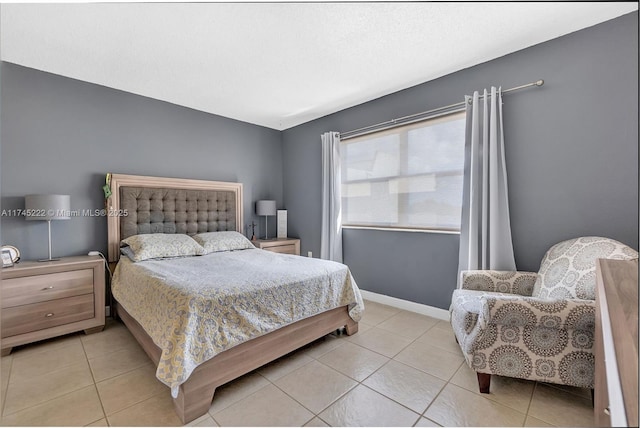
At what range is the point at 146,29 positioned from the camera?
1.98 metres

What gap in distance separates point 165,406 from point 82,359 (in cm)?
105

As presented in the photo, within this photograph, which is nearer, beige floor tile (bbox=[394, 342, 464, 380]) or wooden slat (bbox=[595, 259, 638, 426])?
wooden slat (bbox=[595, 259, 638, 426])

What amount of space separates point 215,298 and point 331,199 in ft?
7.56

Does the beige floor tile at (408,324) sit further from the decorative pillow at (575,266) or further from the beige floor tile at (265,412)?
the beige floor tile at (265,412)

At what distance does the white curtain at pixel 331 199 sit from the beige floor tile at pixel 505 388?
199 cm

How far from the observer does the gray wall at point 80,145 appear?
249 centimetres

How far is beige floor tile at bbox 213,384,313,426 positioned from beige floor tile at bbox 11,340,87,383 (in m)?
1.40

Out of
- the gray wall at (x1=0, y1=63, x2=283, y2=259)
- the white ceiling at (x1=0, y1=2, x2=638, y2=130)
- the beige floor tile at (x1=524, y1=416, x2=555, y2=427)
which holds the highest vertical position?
the white ceiling at (x1=0, y1=2, x2=638, y2=130)

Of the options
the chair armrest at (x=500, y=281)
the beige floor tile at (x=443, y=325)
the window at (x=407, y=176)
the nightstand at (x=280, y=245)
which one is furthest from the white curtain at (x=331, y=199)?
the chair armrest at (x=500, y=281)

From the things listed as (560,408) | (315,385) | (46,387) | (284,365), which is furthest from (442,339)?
(46,387)

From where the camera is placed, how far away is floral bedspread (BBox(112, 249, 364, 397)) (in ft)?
4.89

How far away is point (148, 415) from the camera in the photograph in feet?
4.92

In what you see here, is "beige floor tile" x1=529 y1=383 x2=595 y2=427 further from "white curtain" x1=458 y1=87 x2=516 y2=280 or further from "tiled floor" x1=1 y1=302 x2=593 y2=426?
"white curtain" x1=458 y1=87 x2=516 y2=280

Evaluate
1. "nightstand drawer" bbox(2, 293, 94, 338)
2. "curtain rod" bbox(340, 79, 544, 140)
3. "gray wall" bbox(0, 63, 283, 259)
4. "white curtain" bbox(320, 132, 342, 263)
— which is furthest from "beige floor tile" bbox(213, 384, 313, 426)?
"curtain rod" bbox(340, 79, 544, 140)
